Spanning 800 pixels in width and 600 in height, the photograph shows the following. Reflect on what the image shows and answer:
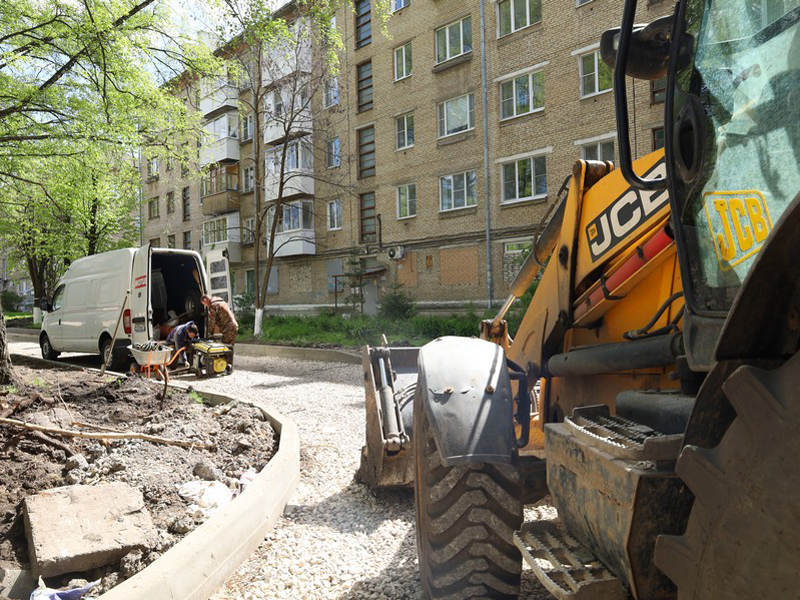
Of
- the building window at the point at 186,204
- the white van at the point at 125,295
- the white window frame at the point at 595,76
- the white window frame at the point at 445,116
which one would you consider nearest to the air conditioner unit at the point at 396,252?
the white window frame at the point at 445,116

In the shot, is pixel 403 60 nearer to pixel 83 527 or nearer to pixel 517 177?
pixel 517 177

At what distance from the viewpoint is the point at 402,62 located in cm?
2564

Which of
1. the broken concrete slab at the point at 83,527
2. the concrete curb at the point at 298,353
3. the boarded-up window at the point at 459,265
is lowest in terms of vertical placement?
the concrete curb at the point at 298,353

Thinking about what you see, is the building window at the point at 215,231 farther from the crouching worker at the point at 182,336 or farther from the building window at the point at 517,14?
the crouching worker at the point at 182,336

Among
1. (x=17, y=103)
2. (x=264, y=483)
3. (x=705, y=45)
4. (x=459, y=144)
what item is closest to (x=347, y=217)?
(x=459, y=144)

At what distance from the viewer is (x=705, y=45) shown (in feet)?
5.74

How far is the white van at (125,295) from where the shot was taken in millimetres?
12219

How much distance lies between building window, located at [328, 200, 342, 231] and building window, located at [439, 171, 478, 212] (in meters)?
6.46

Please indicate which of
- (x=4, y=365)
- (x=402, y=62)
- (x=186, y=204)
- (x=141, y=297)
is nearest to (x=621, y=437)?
(x=4, y=365)

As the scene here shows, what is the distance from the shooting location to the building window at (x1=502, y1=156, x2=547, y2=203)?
68.2 feet

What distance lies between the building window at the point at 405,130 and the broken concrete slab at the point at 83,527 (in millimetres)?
22870

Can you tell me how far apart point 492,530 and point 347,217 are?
86.2ft

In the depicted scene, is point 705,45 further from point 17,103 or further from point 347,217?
point 347,217

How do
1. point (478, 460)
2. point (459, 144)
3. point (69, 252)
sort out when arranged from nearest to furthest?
point (478, 460) → point (459, 144) → point (69, 252)
